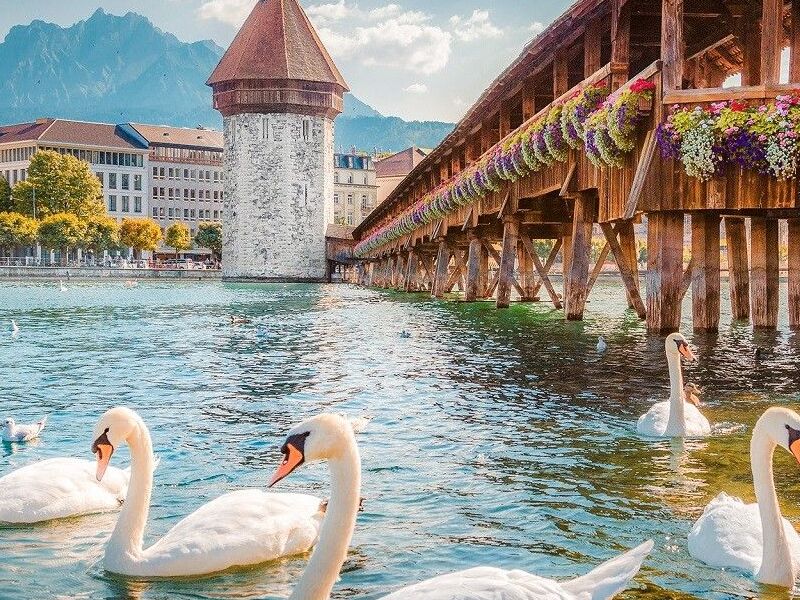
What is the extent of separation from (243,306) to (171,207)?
89.8 metres

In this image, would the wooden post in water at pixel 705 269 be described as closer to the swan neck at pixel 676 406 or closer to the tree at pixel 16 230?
the swan neck at pixel 676 406

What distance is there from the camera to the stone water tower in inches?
2876

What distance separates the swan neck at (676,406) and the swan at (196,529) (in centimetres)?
392

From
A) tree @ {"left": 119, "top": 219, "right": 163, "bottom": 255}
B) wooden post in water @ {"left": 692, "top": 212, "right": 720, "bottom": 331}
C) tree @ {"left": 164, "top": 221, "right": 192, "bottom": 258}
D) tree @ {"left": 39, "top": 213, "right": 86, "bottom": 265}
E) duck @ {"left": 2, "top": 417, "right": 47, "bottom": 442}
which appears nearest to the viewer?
duck @ {"left": 2, "top": 417, "right": 47, "bottom": 442}

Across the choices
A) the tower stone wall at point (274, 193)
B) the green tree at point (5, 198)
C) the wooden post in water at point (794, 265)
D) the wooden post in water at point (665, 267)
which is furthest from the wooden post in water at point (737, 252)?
the green tree at point (5, 198)

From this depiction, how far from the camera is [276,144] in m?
73.6

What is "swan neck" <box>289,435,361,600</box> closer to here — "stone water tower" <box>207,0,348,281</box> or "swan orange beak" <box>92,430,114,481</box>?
"swan orange beak" <box>92,430,114,481</box>

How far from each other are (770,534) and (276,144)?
69.9m

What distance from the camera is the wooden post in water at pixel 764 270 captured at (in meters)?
19.4

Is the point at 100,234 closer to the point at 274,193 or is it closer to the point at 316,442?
the point at 274,193

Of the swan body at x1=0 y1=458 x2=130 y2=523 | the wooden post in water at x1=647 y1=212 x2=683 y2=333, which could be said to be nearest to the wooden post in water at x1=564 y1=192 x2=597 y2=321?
the wooden post in water at x1=647 y1=212 x2=683 y2=333

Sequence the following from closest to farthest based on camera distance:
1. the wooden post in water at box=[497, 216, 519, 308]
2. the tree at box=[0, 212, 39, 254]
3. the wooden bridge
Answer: the wooden bridge, the wooden post in water at box=[497, 216, 519, 308], the tree at box=[0, 212, 39, 254]

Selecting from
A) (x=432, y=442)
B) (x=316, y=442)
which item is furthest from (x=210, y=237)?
(x=316, y=442)

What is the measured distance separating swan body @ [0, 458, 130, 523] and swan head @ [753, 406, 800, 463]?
3.94m
